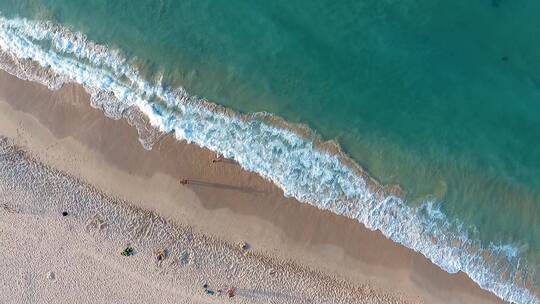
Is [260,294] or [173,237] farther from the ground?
[173,237]

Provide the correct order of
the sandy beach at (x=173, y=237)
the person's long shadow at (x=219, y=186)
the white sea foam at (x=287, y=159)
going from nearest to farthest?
the sandy beach at (x=173, y=237) < the person's long shadow at (x=219, y=186) < the white sea foam at (x=287, y=159)

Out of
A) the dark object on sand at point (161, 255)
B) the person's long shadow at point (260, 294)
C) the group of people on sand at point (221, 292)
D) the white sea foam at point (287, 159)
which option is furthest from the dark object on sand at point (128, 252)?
the person's long shadow at point (260, 294)

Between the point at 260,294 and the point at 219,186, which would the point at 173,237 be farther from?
the point at 260,294

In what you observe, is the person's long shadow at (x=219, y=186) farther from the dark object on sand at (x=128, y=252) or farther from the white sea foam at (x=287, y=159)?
the dark object on sand at (x=128, y=252)

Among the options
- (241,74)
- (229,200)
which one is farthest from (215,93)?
(229,200)

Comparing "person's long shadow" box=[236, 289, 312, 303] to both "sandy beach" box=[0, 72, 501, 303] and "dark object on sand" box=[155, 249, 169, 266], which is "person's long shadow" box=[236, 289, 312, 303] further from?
"dark object on sand" box=[155, 249, 169, 266]

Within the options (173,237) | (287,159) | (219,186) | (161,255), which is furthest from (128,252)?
(287,159)
